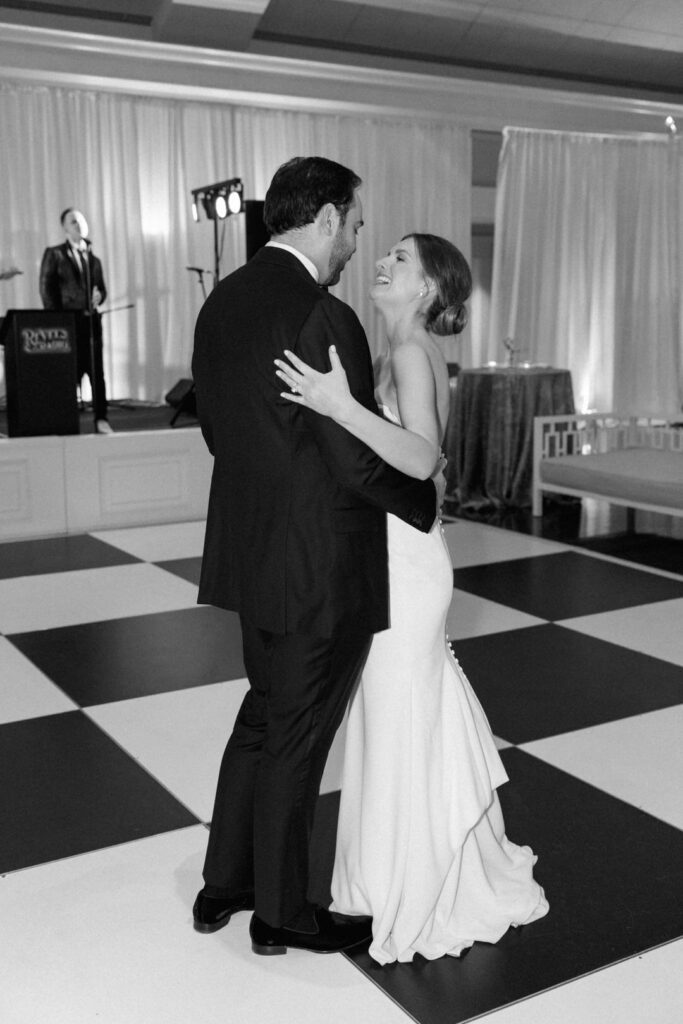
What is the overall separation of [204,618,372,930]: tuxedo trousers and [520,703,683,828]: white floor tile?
3.42 feet

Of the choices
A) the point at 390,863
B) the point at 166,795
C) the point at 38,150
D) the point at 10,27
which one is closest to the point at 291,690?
the point at 390,863

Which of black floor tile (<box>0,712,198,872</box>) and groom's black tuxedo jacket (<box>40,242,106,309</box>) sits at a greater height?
groom's black tuxedo jacket (<box>40,242,106,309</box>)

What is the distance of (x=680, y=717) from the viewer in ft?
10.5

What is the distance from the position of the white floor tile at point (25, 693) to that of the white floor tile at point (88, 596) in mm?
451

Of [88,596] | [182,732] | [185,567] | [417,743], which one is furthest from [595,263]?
[417,743]

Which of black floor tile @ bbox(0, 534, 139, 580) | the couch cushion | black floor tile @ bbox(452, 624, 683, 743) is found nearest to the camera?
black floor tile @ bbox(452, 624, 683, 743)

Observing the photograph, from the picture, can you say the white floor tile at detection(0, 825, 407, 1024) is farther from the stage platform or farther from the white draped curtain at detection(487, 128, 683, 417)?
the white draped curtain at detection(487, 128, 683, 417)

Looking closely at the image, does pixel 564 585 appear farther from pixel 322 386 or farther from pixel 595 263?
pixel 595 263

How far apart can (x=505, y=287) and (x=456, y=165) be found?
1.21 m

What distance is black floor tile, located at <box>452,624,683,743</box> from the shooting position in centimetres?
320

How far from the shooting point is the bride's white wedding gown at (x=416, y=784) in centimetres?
196

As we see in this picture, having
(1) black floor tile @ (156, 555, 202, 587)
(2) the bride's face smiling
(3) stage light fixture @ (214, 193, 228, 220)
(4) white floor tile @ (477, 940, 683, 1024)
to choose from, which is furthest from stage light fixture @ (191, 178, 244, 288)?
(4) white floor tile @ (477, 940, 683, 1024)

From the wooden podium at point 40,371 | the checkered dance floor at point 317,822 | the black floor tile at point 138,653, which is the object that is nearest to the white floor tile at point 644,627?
the checkered dance floor at point 317,822

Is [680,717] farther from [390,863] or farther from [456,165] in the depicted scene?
[456,165]
